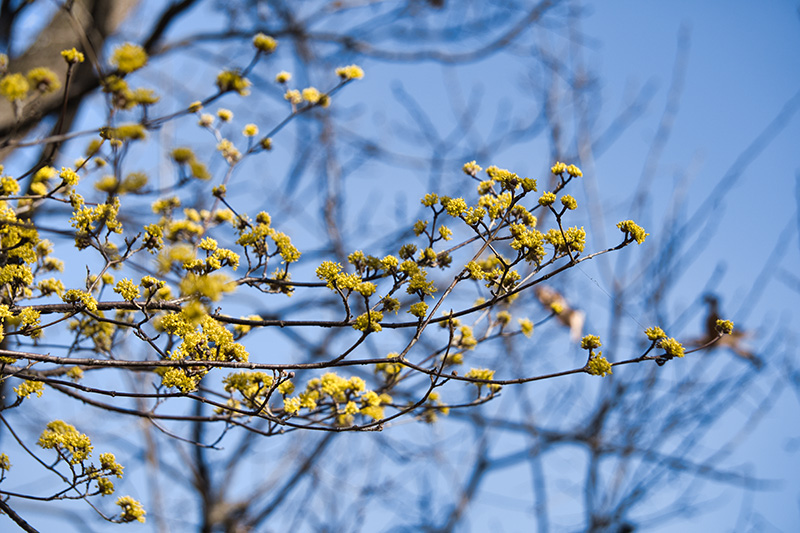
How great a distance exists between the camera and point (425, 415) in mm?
2754

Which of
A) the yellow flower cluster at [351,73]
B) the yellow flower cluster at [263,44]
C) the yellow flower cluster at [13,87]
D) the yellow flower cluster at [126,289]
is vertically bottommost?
the yellow flower cluster at [126,289]

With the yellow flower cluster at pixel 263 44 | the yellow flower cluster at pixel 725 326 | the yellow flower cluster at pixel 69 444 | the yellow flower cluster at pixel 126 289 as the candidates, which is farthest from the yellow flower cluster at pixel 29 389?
the yellow flower cluster at pixel 725 326

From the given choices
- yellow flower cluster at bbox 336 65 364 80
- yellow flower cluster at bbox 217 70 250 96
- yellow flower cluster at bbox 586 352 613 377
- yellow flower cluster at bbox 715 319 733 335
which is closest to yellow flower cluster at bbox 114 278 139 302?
yellow flower cluster at bbox 217 70 250 96

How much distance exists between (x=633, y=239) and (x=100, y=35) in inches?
191

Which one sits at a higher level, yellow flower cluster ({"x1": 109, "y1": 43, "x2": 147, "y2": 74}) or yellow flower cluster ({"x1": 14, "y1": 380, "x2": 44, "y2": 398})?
yellow flower cluster ({"x1": 109, "y1": 43, "x2": 147, "y2": 74})

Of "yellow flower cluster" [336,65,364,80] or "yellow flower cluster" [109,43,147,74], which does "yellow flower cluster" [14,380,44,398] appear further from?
"yellow flower cluster" [336,65,364,80]

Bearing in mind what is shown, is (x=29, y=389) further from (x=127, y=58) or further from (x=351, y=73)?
(x=351, y=73)

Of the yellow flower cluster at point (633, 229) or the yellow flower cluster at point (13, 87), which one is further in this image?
the yellow flower cluster at point (633, 229)

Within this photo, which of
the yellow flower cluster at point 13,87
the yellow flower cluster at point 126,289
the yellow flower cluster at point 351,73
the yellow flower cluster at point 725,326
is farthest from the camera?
the yellow flower cluster at point 351,73

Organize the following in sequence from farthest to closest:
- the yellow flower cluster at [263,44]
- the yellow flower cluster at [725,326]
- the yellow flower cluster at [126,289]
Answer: the yellow flower cluster at [263,44] < the yellow flower cluster at [725,326] < the yellow flower cluster at [126,289]

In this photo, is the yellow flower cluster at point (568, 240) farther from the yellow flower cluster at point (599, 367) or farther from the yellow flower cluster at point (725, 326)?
the yellow flower cluster at point (725, 326)

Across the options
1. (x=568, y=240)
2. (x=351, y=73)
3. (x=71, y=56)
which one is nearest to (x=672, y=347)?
(x=568, y=240)

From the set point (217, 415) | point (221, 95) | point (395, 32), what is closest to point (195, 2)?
point (395, 32)

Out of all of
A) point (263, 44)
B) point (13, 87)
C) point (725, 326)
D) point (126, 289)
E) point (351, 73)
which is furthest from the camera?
point (351, 73)
